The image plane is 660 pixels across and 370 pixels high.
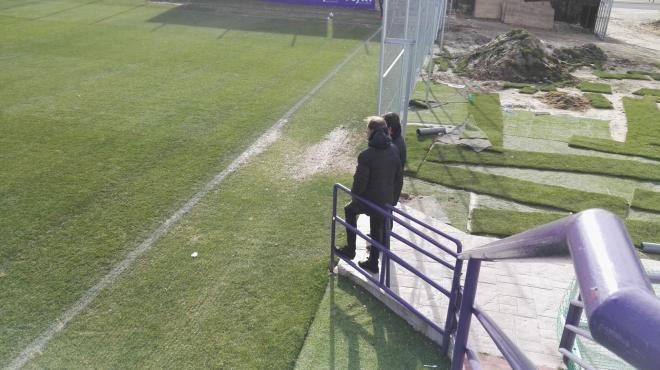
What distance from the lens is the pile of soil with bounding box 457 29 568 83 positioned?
14328mm

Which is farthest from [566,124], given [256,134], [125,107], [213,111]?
[125,107]

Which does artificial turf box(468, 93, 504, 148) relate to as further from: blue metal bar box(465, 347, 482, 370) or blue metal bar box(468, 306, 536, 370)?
blue metal bar box(468, 306, 536, 370)

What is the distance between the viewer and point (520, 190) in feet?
27.1

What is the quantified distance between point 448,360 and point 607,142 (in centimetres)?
736

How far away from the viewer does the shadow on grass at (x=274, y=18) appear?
19609mm

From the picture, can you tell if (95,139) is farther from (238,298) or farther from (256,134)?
(238,298)

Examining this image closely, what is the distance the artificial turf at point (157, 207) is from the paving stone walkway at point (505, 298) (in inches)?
38.5

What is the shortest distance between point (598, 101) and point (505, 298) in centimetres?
901

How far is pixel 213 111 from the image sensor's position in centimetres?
1116

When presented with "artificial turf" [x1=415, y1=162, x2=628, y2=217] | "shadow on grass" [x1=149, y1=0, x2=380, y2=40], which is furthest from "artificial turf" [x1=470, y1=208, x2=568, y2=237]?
"shadow on grass" [x1=149, y1=0, x2=380, y2=40]

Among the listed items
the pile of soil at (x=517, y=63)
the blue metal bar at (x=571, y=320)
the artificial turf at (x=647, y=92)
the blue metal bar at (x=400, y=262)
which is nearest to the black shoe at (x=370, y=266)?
the blue metal bar at (x=400, y=262)

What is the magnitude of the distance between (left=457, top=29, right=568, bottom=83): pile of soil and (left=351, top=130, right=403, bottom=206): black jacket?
10142 millimetres

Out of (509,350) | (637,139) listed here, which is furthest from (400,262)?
(637,139)

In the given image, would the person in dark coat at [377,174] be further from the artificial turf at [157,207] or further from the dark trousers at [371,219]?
the artificial turf at [157,207]
